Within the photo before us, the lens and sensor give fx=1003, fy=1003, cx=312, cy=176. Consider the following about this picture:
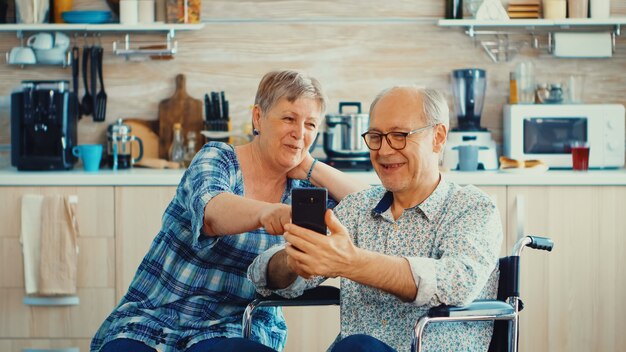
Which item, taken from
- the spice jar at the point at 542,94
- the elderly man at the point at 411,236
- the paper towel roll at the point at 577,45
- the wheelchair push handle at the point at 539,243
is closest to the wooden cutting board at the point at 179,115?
the spice jar at the point at 542,94

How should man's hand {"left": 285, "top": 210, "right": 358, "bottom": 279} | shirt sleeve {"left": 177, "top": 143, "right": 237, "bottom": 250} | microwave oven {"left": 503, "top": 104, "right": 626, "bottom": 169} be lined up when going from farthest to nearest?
microwave oven {"left": 503, "top": 104, "right": 626, "bottom": 169} → shirt sleeve {"left": 177, "top": 143, "right": 237, "bottom": 250} → man's hand {"left": 285, "top": 210, "right": 358, "bottom": 279}

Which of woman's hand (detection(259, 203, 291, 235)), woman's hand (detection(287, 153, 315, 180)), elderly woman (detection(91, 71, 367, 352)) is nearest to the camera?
woman's hand (detection(259, 203, 291, 235))

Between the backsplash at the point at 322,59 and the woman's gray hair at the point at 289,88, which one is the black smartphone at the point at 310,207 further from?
the backsplash at the point at 322,59

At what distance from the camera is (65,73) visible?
4723 millimetres

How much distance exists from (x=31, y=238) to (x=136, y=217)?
1.46 ft

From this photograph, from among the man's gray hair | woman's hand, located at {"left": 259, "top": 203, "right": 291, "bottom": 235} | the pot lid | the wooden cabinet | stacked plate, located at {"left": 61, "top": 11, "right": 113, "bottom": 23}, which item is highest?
stacked plate, located at {"left": 61, "top": 11, "right": 113, "bottom": 23}

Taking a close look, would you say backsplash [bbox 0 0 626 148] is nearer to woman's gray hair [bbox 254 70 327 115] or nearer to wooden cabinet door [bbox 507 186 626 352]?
wooden cabinet door [bbox 507 186 626 352]

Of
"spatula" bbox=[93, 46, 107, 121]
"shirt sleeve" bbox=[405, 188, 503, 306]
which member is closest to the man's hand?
"shirt sleeve" bbox=[405, 188, 503, 306]

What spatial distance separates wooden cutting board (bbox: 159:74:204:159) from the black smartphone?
2602 mm

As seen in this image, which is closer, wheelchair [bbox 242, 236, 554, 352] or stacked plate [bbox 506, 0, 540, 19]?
wheelchair [bbox 242, 236, 554, 352]

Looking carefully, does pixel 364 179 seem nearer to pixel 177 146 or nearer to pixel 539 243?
pixel 177 146

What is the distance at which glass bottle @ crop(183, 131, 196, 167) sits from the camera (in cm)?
457

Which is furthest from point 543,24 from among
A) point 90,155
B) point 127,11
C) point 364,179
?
point 90,155

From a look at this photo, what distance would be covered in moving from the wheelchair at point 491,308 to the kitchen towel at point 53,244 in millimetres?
1818
